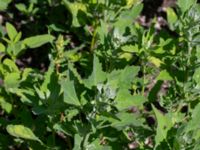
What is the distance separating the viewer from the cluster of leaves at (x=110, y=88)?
2.59 m

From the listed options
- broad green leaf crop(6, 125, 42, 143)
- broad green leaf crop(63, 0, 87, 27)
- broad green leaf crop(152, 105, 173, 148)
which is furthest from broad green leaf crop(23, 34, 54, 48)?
broad green leaf crop(152, 105, 173, 148)

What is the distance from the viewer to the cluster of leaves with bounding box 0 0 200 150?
2594mm

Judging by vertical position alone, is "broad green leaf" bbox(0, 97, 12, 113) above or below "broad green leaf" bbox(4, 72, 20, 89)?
A: below

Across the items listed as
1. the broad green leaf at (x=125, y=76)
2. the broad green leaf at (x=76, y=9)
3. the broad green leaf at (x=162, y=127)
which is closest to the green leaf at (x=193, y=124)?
the broad green leaf at (x=162, y=127)

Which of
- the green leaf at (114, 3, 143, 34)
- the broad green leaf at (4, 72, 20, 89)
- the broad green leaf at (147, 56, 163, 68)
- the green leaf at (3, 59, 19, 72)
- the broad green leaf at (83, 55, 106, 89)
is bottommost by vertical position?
the broad green leaf at (4, 72, 20, 89)

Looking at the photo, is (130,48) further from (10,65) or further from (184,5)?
(10,65)

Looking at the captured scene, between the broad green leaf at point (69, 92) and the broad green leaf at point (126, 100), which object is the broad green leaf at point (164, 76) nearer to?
the broad green leaf at point (126, 100)

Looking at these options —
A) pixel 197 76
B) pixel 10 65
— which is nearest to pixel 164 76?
pixel 197 76

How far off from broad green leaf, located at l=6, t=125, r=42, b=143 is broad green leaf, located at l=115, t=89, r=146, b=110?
0.61m

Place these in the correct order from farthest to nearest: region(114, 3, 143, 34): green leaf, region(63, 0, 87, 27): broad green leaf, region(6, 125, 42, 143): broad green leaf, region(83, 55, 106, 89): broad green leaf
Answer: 1. region(63, 0, 87, 27): broad green leaf
2. region(114, 3, 143, 34): green leaf
3. region(6, 125, 42, 143): broad green leaf
4. region(83, 55, 106, 89): broad green leaf

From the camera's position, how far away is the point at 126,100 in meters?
2.59

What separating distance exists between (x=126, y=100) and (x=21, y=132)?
0.68 meters

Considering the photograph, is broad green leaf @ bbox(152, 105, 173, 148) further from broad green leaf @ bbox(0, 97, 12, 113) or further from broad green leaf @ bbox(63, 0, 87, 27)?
broad green leaf @ bbox(63, 0, 87, 27)

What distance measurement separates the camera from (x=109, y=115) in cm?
249
